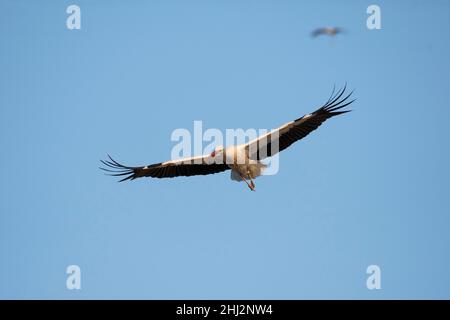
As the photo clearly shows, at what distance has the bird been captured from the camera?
45.9 feet

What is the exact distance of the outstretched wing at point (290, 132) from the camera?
13.9 meters

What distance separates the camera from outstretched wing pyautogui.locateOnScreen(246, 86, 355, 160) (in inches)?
547

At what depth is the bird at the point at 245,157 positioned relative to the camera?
14000mm

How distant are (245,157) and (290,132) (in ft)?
2.86

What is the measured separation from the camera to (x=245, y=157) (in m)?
14.5
